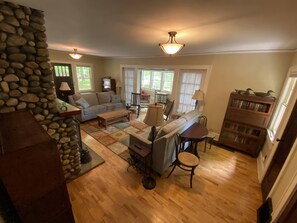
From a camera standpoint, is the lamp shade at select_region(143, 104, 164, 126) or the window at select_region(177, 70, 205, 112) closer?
the lamp shade at select_region(143, 104, 164, 126)

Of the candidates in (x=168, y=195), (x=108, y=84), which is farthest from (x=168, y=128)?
(x=108, y=84)

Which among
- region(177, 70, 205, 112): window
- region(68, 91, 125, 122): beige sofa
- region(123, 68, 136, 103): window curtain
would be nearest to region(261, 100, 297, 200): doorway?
region(177, 70, 205, 112): window

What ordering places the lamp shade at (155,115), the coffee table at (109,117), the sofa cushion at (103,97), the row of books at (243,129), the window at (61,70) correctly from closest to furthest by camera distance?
the lamp shade at (155,115) → the row of books at (243,129) → the coffee table at (109,117) → the window at (61,70) → the sofa cushion at (103,97)

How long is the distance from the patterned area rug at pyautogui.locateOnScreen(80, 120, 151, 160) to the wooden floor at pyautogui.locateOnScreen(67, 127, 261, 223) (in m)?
0.42

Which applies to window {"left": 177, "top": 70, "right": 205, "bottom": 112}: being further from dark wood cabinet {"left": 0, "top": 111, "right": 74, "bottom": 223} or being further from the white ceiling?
dark wood cabinet {"left": 0, "top": 111, "right": 74, "bottom": 223}

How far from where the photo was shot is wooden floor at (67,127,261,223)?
70.6 inches

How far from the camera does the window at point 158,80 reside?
6819 mm

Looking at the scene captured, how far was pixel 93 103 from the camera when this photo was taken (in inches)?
201

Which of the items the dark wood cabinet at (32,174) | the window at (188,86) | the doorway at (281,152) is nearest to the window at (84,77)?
the window at (188,86)

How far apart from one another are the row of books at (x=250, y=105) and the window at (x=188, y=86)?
3.82 feet

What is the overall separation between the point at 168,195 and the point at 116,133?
2.33m

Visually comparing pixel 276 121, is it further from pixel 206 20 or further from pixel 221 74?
pixel 206 20

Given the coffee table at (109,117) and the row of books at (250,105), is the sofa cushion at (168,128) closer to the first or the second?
the row of books at (250,105)

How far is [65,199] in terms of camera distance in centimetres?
117
